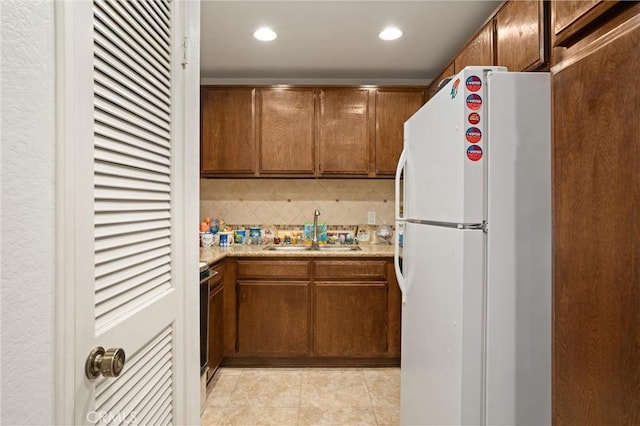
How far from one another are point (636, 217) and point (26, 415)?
42.5 inches

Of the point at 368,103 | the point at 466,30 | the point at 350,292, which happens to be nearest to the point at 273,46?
the point at 368,103

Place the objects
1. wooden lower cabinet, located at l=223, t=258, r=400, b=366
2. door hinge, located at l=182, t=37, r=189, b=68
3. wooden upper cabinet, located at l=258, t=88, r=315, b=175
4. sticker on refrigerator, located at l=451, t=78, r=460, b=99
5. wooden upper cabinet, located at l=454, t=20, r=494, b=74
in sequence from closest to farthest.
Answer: door hinge, located at l=182, t=37, r=189, b=68, sticker on refrigerator, located at l=451, t=78, r=460, b=99, wooden upper cabinet, located at l=454, t=20, r=494, b=74, wooden lower cabinet, located at l=223, t=258, r=400, b=366, wooden upper cabinet, located at l=258, t=88, r=315, b=175

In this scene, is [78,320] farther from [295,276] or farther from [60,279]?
[295,276]

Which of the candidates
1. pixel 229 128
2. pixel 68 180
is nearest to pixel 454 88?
pixel 68 180

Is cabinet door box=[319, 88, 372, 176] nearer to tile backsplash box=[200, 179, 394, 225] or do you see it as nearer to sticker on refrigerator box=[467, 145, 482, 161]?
tile backsplash box=[200, 179, 394, 225]

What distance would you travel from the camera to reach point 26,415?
524 millimetres

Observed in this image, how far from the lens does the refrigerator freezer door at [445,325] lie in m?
1.18

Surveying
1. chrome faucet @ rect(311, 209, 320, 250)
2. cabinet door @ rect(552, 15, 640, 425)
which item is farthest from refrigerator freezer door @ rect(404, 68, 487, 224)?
chrome faucet @ rect(311, 209, 320, 250)

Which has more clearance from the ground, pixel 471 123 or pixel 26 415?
pixel 471 123

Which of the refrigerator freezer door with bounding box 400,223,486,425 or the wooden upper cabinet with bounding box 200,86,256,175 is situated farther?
the wooden upper cabinet with bounding box 200,86,256,175

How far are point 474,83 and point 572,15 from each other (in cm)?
32

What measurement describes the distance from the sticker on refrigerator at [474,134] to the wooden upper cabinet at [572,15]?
31 cm

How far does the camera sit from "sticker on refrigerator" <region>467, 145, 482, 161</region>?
Answer: 3.85ft

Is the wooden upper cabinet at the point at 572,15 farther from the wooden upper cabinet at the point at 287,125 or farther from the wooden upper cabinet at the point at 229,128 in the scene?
the wooden upper cabinet at the point at 229,128
